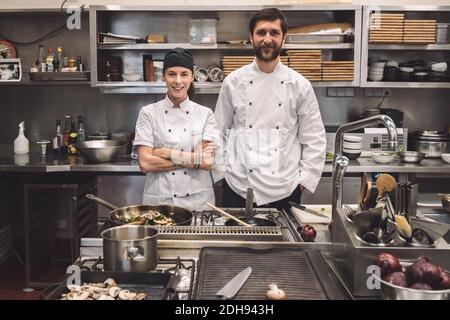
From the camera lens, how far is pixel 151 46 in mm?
4441

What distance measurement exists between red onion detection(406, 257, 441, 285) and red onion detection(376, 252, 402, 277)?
54 mm

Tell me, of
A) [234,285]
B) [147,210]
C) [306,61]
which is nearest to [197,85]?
[306,61]

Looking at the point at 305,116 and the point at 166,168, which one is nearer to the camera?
the point at 166,168

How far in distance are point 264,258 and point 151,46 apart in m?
3.04

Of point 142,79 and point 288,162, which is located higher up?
point 142,79

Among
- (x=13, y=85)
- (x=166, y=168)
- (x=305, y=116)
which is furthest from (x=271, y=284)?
(x=13, y=85)

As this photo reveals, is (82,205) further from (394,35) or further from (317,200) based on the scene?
(394,35)

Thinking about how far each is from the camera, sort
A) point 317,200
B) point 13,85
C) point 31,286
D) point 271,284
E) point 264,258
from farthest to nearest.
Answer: point 13,85 → point 317,200 → point 31,286 → point 264,258 → point 271,284

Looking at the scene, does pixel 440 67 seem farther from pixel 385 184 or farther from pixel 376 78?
pixel 385 184

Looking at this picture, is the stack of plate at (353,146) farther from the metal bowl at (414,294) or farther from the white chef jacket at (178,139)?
the metal bowl at (414,294)

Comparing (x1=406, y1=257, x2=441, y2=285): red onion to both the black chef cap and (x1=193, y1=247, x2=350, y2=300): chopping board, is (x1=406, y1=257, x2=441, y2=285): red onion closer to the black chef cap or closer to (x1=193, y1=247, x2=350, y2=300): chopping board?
(x1=193, y1=247, x2=350, y2=300): chopping board

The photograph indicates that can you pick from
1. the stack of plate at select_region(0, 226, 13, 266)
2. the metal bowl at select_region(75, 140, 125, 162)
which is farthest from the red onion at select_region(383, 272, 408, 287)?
the stack of plate at select_region(0, 226, 13, 266)

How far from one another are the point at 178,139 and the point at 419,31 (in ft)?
8.01

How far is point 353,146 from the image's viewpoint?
440cm
